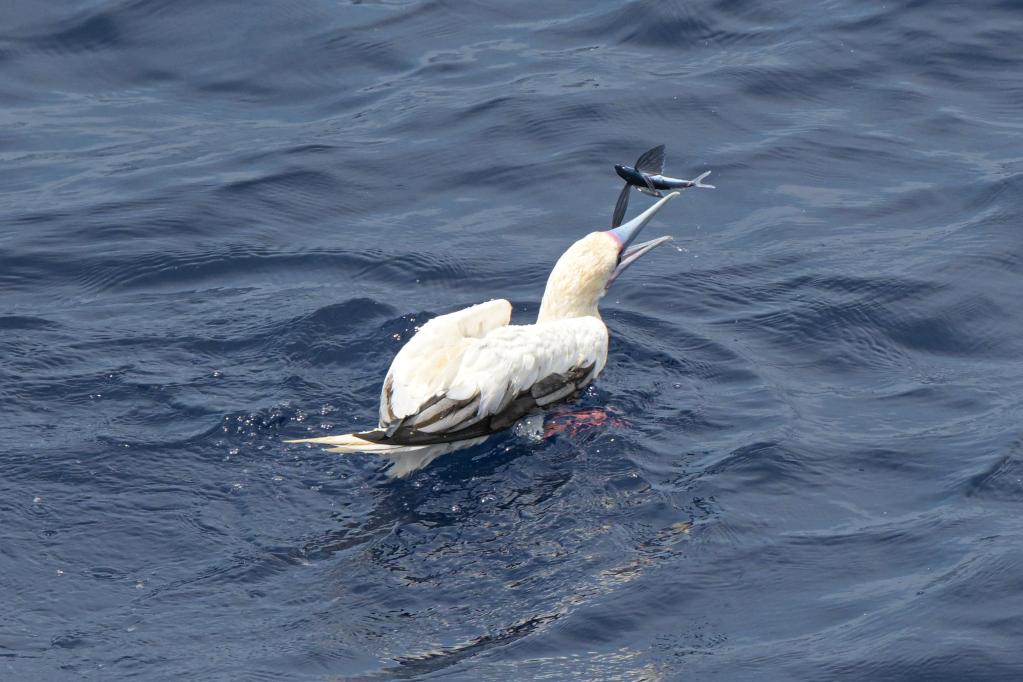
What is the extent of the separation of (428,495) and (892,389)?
326 centimetres

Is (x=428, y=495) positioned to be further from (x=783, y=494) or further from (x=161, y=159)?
(x=161, y=159)

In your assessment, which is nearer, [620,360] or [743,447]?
[743,447]

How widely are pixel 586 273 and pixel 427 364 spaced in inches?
64.7

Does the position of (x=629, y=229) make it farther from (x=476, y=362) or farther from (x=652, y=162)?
(x=476, y=362)

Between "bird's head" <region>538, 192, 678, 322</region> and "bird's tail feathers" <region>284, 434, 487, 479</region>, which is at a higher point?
"bird's head" <region>538, 192, 678, 322</region>

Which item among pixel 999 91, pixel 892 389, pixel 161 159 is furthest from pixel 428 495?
pixel 999 91

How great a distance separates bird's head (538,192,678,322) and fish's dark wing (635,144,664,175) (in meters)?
0.25

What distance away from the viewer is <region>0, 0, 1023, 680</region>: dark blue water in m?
7.23

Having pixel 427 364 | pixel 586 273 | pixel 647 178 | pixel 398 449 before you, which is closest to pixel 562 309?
pixel 586 273

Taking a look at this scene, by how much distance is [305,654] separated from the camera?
22.5 feet

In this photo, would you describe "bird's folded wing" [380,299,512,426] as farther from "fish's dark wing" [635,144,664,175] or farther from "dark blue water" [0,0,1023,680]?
"fish's dark wing" [635,144,664,175]

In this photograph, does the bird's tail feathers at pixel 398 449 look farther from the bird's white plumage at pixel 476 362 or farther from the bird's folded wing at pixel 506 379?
the bird's white plumage at pixel 476 362

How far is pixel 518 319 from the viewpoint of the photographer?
1079 centimetres

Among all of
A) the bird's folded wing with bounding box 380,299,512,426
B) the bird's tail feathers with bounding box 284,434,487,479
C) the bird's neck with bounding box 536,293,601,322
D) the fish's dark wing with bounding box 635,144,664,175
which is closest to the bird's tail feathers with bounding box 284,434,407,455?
the bird's tail feathers with bounding box 284,434,487,479
